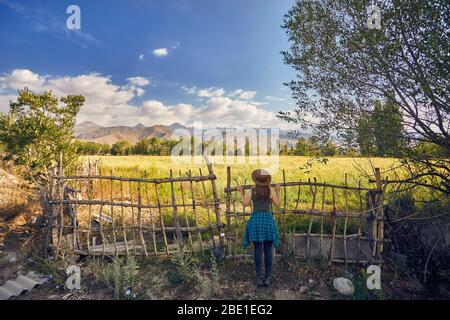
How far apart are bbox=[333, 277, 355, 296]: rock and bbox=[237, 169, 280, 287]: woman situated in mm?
1141

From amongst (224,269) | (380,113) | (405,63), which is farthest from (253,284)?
(405,63)

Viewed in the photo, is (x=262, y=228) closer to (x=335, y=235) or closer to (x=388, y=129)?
(x=335, y=235)

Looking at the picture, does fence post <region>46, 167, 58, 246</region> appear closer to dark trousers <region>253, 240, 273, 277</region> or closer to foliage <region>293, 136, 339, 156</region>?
dark trousers <region>253, 240, 273, 277</region>

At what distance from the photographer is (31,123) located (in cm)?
835

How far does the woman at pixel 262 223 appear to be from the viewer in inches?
177

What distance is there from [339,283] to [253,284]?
1461mm

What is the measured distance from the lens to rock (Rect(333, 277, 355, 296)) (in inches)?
178

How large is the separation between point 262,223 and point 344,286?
5.79 ft

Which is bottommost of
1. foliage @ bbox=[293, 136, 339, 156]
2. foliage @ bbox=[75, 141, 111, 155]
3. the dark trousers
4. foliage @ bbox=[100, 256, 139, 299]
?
foliage @ bbox=[100, 256, 139, 299]

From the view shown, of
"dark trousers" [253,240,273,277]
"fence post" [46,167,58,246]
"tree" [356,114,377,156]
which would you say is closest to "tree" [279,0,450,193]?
"tree" [356,114,377,156]

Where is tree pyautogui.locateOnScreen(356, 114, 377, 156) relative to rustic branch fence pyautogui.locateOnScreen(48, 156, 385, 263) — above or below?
above

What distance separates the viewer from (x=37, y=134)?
8273mm

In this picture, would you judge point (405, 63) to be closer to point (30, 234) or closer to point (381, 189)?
point (381, 189)
